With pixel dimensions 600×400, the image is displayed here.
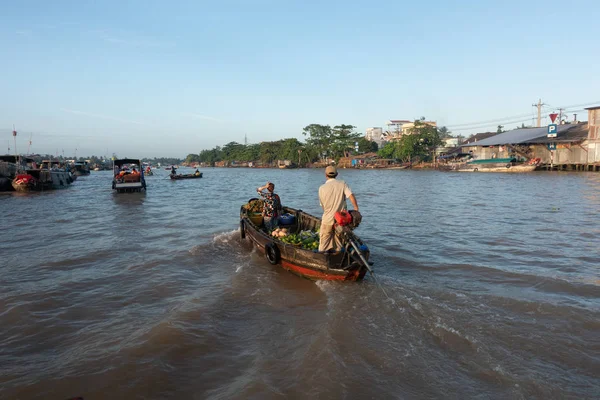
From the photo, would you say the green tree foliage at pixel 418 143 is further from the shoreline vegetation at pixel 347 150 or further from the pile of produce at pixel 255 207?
the pile of produce at pixel 255 207

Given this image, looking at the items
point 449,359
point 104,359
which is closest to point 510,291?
point 449,359

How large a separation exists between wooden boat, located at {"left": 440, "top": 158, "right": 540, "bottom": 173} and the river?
39.8 m

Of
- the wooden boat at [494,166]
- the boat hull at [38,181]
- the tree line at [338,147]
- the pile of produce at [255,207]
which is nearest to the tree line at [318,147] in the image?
the tree line at [338,147]

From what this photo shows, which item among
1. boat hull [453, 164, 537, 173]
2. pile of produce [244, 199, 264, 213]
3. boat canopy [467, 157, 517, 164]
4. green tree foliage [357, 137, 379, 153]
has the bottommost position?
pile of produce [244, 199, 264, 213]

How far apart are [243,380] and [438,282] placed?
4.81 metres

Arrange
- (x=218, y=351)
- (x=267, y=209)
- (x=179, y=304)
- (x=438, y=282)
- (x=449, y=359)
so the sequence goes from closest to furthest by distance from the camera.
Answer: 1. (x=449, y=359)
2. (x=218, y=351)
3. (x=179, y=304)
4. (x=438, y=282)
5. (x=267, y=209)

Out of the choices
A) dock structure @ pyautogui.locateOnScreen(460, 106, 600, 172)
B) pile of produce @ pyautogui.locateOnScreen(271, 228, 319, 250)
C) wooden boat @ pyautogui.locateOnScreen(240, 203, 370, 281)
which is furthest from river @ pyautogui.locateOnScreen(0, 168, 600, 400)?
dock structure @ pyautogui.locateOnScreen(460, 106, 600, 172)

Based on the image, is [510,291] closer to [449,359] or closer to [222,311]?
[449,359]

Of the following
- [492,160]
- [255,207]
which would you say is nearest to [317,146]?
[492,160]

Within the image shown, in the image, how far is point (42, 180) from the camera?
3225 centimetres

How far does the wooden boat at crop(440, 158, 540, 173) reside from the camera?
46.0 metres

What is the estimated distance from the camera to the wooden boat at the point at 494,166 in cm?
4603

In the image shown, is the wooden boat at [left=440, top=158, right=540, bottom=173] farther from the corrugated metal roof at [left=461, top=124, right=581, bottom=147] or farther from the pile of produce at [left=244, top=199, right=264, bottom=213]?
the pile of produce at [left=244, top=199, right=264, bottom=213]

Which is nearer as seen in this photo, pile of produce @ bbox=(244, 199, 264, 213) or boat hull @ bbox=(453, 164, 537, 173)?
pile of produce @ bbox=(244, 199, 264, 213)
